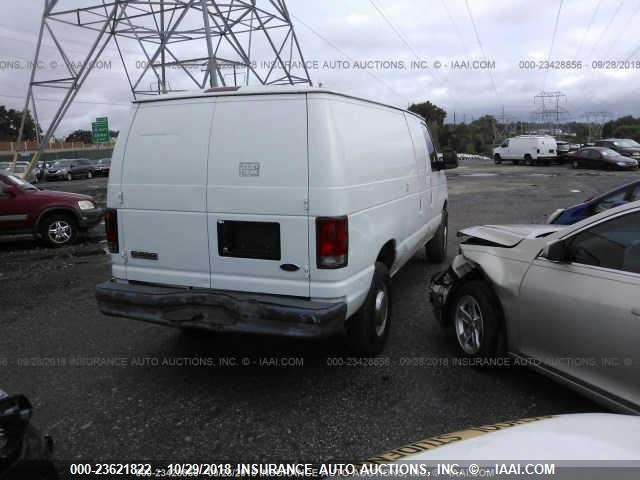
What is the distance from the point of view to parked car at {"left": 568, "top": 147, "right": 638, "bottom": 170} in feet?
92.8

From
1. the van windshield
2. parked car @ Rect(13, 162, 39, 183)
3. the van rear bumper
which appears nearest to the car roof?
the van rear bumper

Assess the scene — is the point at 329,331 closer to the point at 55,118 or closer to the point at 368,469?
the point at 368,469

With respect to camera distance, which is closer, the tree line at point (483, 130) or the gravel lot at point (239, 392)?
the gravel lot at point (239, 392)

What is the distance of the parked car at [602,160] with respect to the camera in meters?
28.3

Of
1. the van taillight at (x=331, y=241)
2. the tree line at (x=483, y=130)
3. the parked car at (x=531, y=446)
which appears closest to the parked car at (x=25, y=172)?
the van taillight at (x=331, y=241)

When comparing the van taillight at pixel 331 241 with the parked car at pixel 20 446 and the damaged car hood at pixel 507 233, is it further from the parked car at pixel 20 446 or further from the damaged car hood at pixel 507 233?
the parked car at pixel 20 446

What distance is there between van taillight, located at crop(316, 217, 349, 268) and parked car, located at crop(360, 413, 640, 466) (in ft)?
5.61

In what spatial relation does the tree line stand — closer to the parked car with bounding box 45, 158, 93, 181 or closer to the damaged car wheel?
the parked car with bounding box 45, 158, 93, 181

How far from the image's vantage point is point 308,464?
3.01 m

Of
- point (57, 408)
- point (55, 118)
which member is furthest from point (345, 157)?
point (55, 118)

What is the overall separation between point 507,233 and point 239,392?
2.50 m

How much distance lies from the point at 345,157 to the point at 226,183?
873mm

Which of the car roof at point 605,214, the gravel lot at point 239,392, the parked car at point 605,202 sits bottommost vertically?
the gravel lot at point 239,392

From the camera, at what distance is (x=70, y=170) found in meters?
39.2
